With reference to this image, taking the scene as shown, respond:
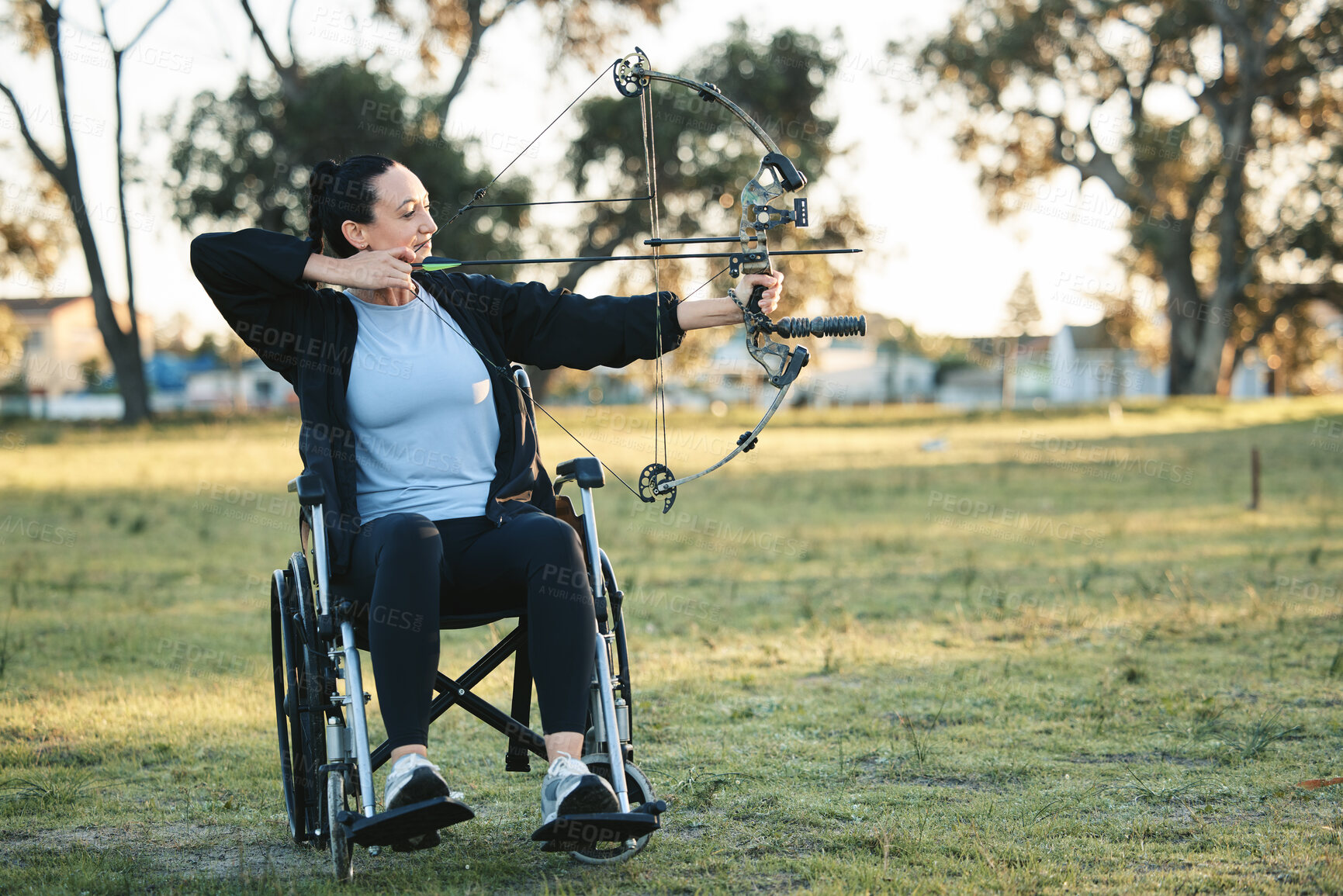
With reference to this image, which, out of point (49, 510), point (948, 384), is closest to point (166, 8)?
point (49, 510)

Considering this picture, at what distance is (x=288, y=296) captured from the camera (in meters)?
2.81

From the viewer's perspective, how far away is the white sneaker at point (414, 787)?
2.30m

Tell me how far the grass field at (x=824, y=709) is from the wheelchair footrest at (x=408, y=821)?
22cm

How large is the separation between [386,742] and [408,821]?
264mm

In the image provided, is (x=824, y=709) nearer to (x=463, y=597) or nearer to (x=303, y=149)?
(x=463, y=597)

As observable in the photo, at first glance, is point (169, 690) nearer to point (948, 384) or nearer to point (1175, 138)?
point (1175, 138)

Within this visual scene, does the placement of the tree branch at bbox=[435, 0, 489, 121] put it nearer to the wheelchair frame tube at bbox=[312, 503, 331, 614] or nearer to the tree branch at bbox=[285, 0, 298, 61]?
the tree branch at bbox=[285, 0, 298, 61]

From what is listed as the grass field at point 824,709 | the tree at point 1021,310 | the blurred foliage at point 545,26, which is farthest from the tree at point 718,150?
the tree at point 1021,310

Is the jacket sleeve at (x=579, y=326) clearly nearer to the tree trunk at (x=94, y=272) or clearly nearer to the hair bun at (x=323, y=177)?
the hair bun at (x=323, y=177)

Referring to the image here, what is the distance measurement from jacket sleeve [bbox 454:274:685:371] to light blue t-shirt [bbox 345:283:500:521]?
9.4 inches

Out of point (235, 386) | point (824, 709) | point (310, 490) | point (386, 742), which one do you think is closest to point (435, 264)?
point (310, 490)

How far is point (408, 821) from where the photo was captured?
2.25 m

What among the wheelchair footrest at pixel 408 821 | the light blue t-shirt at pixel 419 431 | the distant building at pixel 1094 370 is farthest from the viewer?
the distant building at pixel 1094 370

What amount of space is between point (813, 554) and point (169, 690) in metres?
4.49
